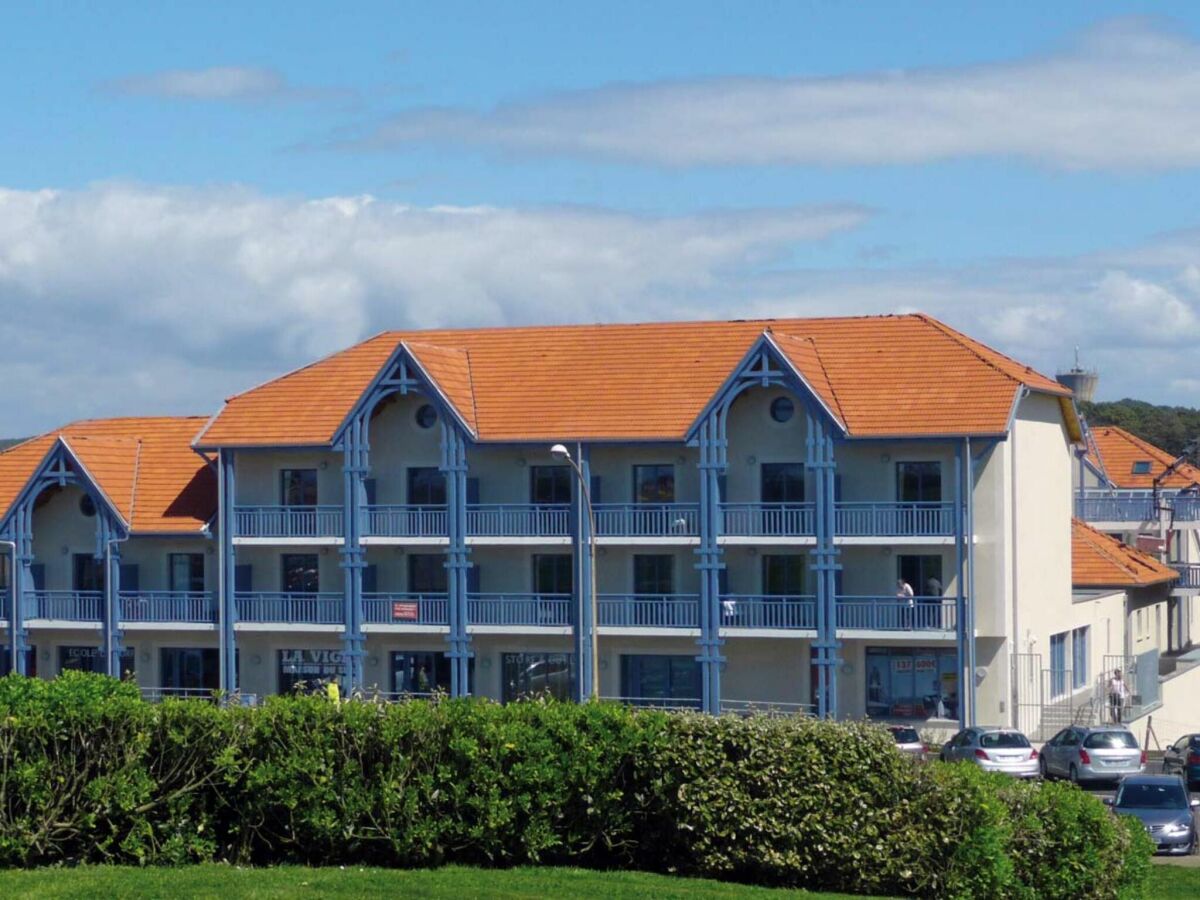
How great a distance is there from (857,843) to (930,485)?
29.7 metres

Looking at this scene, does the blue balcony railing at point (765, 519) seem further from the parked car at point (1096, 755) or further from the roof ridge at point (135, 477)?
the roof ridge at point (135, 477)

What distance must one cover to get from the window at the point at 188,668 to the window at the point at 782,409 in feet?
62.1

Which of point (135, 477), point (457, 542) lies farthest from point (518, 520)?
point (135, 477)

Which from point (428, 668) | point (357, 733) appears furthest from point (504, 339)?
point (357, 733)

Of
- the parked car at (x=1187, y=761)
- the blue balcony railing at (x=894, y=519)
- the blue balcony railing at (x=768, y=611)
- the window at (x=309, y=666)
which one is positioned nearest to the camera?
the parked car at (x=1187, y=761)

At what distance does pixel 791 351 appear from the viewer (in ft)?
174

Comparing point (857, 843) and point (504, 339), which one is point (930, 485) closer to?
point (504, 339)

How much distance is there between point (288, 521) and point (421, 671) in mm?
6006

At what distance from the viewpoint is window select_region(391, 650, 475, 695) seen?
55.7 m

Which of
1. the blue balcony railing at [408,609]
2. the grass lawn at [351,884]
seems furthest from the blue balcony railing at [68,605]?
the grass lawn at [351,884]

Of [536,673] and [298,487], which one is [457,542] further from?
[298,487]

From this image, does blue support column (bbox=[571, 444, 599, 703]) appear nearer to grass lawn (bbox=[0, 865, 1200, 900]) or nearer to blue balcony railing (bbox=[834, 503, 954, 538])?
blue balcony railing (bbox=[834, 503, 954, 538])

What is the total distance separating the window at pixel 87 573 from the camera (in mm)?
59312

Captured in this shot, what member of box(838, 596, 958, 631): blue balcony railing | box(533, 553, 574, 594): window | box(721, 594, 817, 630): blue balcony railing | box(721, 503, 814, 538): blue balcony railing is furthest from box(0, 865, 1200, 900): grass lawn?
box(533, 553, 574, 594): window
